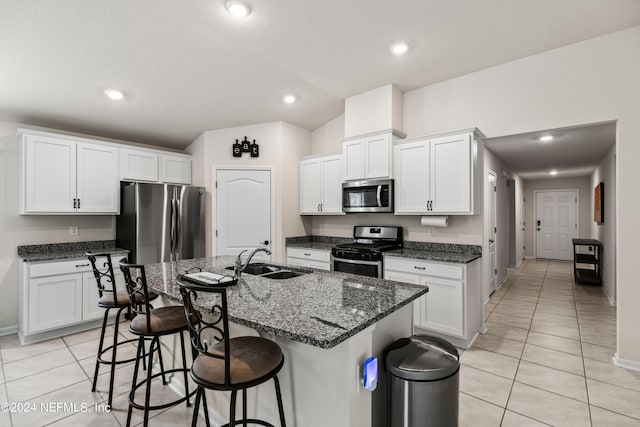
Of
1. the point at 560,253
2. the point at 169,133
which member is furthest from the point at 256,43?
the point at 560,253

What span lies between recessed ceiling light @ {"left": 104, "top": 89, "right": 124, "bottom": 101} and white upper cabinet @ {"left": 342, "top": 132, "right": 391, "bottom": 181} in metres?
2.66

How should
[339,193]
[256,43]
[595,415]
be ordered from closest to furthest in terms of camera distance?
[595,415] < [256,43] < [339,193]

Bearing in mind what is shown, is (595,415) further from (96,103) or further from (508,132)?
(96,103)

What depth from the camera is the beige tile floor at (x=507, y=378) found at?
6.86 ft

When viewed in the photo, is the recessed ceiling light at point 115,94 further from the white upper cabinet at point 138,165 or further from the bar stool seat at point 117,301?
the bar stool seat at point 117,301

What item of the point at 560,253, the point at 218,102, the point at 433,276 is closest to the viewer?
the point at 433,276

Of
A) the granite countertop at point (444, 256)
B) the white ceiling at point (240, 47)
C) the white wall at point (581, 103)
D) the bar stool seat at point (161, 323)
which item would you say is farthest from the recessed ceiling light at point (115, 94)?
the white wall at point (581, 103)

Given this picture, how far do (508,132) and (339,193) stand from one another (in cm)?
213

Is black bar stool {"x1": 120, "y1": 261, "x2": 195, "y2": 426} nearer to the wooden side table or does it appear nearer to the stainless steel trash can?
the stainless steel trash can

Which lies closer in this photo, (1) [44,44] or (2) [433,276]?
(1) [44,44]

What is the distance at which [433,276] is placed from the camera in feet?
10.5

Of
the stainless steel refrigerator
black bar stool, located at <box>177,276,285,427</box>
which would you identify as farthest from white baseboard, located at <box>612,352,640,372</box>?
the stainless steel refrigerator

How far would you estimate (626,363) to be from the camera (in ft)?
8.80

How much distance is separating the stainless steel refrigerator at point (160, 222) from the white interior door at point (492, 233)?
4.27 m
